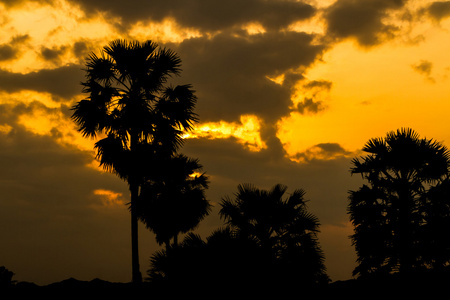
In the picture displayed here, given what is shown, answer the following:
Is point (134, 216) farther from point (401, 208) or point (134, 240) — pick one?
point (401, 208)

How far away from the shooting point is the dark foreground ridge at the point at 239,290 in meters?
11.4

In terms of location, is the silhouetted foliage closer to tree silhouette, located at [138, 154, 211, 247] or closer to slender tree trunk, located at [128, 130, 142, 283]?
slender tree trunk, located at [128, 130, 142, 283]

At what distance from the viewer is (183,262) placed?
13227 millimetres

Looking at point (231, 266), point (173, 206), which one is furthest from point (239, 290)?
point (173, 206)

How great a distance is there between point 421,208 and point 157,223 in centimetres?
1693

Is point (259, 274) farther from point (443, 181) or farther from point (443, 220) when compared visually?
point (443, 181)

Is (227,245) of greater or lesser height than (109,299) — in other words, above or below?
above

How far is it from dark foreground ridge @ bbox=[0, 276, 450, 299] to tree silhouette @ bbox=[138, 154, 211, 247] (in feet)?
61.3

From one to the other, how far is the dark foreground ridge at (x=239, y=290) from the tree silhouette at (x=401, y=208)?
31.6ft

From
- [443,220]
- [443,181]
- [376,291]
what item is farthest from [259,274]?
[443,181]

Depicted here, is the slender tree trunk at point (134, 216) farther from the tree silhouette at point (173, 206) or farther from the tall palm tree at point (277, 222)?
the tree silhouette at point (173, 206)

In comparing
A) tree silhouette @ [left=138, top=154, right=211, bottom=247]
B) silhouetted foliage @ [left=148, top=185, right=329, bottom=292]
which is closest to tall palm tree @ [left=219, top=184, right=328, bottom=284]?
A: silhouetted foliage @ [left=148, top=185, right=329, bottom=292]

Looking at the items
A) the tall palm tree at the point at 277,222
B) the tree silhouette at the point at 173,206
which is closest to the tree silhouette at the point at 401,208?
the tall palm tree at the point at 277,222

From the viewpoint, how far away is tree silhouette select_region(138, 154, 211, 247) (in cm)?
3306
